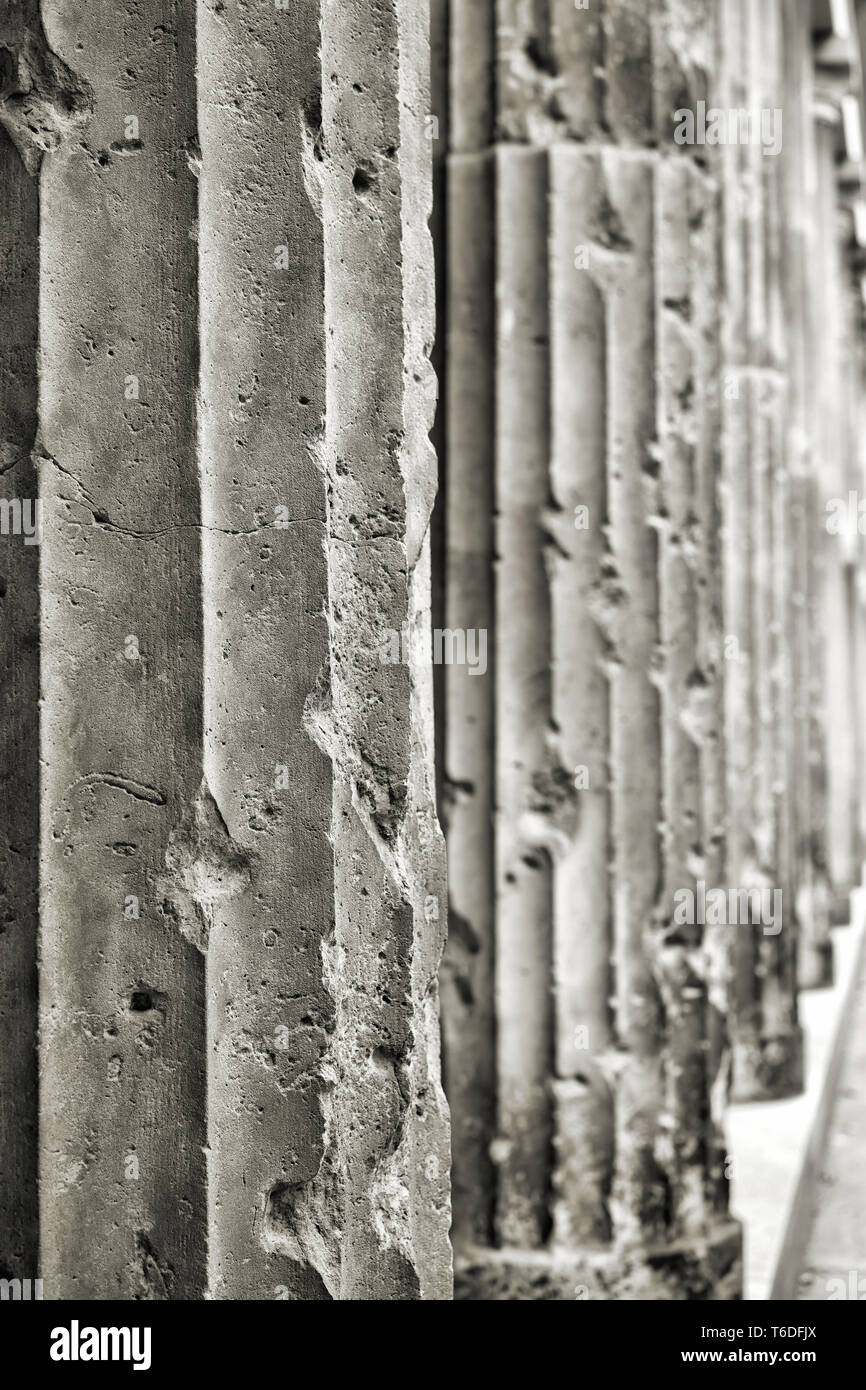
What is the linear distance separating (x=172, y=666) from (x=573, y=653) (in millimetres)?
2029

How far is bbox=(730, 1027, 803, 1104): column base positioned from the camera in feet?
19.8

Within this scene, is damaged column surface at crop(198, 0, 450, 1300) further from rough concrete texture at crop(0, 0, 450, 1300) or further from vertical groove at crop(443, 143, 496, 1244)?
vertical groove at crop(443, 143, 496, 1244)

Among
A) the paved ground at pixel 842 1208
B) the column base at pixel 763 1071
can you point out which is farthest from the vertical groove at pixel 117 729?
the column base at pixel 763 1071

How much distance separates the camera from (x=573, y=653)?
3.36 m

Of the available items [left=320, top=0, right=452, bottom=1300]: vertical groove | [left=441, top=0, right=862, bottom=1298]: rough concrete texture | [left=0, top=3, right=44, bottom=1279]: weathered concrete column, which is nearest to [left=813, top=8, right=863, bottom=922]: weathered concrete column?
[left=441, top=0, right=862, bottom=1298]: rough concrete texture

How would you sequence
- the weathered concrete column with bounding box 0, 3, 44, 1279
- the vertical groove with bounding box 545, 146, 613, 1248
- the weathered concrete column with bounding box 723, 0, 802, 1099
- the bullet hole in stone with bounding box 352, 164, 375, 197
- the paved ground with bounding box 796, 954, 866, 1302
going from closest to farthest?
the weathered concrete column with bounding box 0, 3, 44, 1279 → the bullet hole in stone with bounding box 352, 164, 375, 197 → the vertical groove with bounding box 545, 146, 613, 1248 → the paved ground with bounding box 796, 954, 866, 1302 → the weathered concrete column with bounding box 723, 0, 802, 1099

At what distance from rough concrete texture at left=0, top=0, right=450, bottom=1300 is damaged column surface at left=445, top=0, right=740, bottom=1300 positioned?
191 cm

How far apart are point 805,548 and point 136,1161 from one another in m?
7.00

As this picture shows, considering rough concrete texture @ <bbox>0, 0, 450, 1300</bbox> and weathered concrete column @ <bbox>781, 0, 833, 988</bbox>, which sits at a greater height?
weathered concrete column @ <bbox>781, 0, 833, 988</bbox>

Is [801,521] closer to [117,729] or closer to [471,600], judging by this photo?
[471,600]

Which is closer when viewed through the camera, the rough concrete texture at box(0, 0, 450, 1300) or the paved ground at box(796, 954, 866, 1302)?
the rough concrete texture at box(0, 0, 450, 1300)

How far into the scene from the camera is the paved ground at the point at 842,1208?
4520 millimetres

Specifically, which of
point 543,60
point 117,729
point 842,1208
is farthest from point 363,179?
point 842,1208

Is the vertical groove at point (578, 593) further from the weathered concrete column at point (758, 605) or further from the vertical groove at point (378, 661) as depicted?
the weathered concrete column at point (758, 605)
